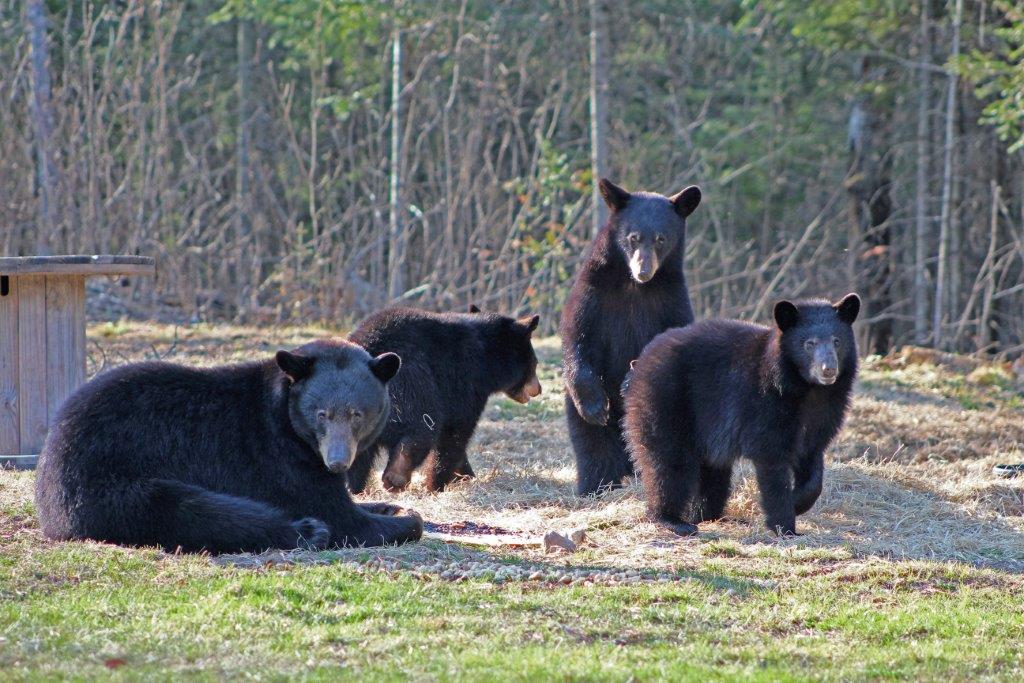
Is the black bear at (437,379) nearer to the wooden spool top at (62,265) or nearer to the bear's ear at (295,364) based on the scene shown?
the bear's ear at (295,364)

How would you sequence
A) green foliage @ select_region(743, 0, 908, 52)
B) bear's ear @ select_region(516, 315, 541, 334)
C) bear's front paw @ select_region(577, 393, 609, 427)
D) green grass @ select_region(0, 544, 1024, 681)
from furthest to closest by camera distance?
green foliage @ select_region(743, 0, 908, 52), bear's ear @ select_region(516, 315, 541, 334), bear's front paw @ select_region(577, 393, 609, 427), green grass @ select_region(0, 544, 1024, 681)

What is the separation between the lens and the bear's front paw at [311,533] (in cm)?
689

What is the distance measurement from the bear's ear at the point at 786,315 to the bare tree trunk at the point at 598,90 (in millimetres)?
8745

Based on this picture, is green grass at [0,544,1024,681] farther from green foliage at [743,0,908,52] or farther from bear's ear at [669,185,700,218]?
green foliage at [743,0,908,52]

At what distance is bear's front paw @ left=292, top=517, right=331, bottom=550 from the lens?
22.6ft

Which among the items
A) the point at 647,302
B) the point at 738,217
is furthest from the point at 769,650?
the point at 738,217

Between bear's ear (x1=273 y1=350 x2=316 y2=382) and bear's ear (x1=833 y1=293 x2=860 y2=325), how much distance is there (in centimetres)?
303

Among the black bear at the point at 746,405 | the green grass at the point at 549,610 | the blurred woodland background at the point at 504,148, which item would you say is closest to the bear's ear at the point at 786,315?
the black bear at the point at 746,405

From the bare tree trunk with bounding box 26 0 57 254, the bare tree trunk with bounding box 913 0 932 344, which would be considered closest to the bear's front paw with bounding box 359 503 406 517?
the bare tree trunk with bounding box 26 0 57 254

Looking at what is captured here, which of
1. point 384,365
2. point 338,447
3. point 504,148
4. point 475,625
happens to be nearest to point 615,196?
point 384,365

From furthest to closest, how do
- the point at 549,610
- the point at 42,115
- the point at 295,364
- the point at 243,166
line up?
the point at 243,166 → the point at 42,115 → the point at 295,364 → the point at 549,610

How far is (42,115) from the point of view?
15891mm

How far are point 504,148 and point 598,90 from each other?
1.80 meters

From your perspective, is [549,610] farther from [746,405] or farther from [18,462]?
[18,462]
